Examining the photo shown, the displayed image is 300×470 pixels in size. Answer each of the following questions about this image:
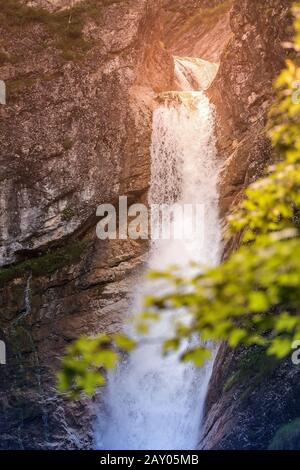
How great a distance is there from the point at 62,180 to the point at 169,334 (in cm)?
672

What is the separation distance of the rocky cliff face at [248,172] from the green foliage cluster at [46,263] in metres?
5.31

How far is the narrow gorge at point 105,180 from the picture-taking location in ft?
60.9

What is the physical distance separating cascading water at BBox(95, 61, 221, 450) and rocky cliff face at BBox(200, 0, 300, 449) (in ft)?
2.65

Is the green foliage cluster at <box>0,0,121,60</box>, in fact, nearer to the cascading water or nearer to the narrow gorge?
the narrow gorge

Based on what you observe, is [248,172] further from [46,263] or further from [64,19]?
[64,19]

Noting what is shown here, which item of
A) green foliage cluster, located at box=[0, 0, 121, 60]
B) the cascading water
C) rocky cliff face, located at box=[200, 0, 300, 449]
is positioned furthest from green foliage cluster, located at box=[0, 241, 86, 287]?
green foliage cluster, located at box=[0, 0, 121, 60]

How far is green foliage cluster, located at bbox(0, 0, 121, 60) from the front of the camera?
2375 centimetres

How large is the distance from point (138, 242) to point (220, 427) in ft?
29.6

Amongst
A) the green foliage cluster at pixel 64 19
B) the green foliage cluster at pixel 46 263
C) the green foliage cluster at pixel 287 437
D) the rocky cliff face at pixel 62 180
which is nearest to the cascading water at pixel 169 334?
the rocky cliff face at pixel 62 180

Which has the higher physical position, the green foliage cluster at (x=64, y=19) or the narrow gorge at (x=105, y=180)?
the green foliage cluster at (x=64, y=19)

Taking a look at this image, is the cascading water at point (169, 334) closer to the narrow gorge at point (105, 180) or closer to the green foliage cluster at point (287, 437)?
the narrow gorge at point (105, 180)

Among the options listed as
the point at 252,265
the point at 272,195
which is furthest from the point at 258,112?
the point at 252,265

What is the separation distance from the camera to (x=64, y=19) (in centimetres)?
2464

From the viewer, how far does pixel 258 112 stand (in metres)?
21.3
